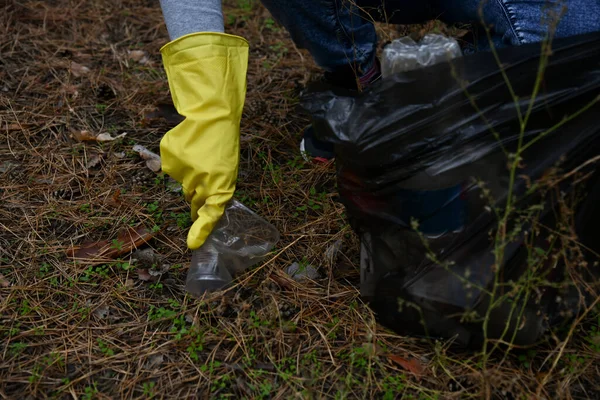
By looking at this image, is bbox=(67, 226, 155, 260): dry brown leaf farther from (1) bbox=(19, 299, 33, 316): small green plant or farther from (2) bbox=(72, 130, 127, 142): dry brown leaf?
(2) bbox=(72, 130, 127, 142): dry brown leaf

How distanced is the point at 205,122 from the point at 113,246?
0.49 metres

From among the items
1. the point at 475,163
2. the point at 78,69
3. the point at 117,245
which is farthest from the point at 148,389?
the point at 78,69

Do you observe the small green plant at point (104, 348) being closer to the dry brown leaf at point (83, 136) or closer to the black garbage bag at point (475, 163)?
Result: the black garbage bag at point (475, 163)

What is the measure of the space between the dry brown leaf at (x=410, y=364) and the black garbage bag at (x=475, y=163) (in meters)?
0.09

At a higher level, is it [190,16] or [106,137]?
[190,16]

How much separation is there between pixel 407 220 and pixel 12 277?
1065 millimetres

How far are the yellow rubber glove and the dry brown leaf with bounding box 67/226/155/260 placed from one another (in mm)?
287

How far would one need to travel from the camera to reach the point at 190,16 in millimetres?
1483

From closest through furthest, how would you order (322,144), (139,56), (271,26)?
(322,144), (139,56), (271,26)

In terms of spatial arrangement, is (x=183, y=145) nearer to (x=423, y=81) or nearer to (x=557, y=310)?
(x=423, y=81)

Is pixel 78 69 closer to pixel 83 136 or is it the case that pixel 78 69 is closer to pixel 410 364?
pixel 83 136

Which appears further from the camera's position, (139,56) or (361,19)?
(139,56)

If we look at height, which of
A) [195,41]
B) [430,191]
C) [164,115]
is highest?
[195,41]

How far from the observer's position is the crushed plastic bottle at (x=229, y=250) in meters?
1.56
